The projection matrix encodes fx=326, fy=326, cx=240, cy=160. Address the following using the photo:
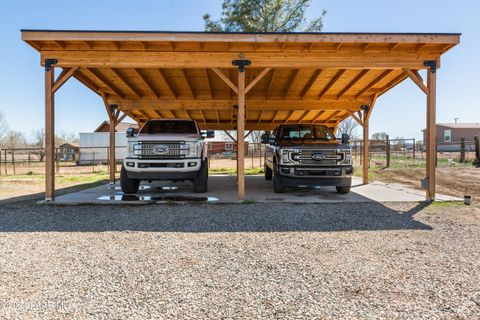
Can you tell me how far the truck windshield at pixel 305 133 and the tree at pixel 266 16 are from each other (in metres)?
13.5

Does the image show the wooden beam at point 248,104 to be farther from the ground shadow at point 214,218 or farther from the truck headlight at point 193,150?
the ground shadow at point 214,218

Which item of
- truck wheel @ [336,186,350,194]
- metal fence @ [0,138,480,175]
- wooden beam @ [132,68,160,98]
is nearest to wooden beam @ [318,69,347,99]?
truck wheel @ [336,186,350,194]

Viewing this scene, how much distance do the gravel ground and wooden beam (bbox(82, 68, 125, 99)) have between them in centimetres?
450

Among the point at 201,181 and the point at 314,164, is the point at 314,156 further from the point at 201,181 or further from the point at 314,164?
the point at 201,181

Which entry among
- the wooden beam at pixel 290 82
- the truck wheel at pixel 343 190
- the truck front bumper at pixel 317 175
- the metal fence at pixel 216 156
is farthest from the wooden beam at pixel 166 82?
the metal fence at pixel 216 156

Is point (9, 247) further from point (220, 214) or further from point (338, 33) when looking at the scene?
point (338, 33)

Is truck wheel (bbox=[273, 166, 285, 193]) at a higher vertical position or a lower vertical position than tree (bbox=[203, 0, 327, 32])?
lower

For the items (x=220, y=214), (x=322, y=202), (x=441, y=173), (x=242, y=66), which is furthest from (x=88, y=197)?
(x=441, y=173)

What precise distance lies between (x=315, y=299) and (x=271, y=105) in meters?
10.3

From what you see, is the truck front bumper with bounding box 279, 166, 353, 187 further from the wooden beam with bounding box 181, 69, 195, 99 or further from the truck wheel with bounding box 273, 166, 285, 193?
the wooden beam with bounding box 181, 69, 195, 99

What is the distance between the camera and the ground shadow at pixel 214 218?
541cm

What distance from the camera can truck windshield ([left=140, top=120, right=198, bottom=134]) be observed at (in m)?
9.34

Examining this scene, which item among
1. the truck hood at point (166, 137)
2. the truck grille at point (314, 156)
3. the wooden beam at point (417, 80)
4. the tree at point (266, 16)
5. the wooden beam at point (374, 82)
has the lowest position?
the truck grille at point (314, 156)

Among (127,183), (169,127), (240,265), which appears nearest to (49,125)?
(127,183)
